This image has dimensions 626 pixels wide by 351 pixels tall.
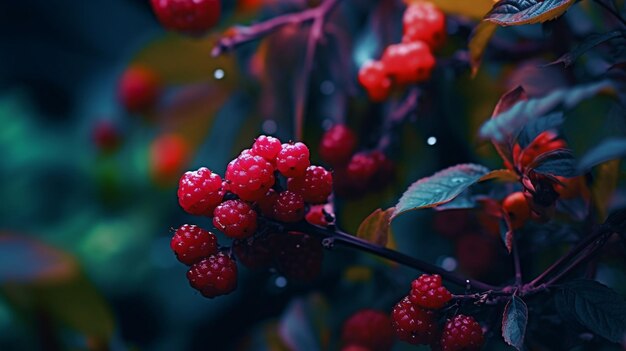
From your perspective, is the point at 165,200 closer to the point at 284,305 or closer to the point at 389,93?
the point at 284,305

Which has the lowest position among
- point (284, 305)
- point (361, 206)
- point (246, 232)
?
point (284, 305)

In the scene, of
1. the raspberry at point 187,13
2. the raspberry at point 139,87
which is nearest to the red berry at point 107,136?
the raspberry at point 139,87

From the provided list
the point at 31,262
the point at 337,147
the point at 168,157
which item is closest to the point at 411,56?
the point at 337,147

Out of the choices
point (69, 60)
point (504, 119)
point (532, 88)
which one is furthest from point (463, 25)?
point (69, 60)

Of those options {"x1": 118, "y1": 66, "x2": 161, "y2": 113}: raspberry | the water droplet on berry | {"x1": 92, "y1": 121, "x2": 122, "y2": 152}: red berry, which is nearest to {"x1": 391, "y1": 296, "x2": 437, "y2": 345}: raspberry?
the water droplet on berry

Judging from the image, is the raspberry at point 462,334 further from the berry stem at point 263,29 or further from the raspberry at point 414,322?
the berry stem at point 263,29

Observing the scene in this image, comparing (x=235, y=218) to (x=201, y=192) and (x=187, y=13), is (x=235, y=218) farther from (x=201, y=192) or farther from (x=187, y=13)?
(x=187, y=13)
